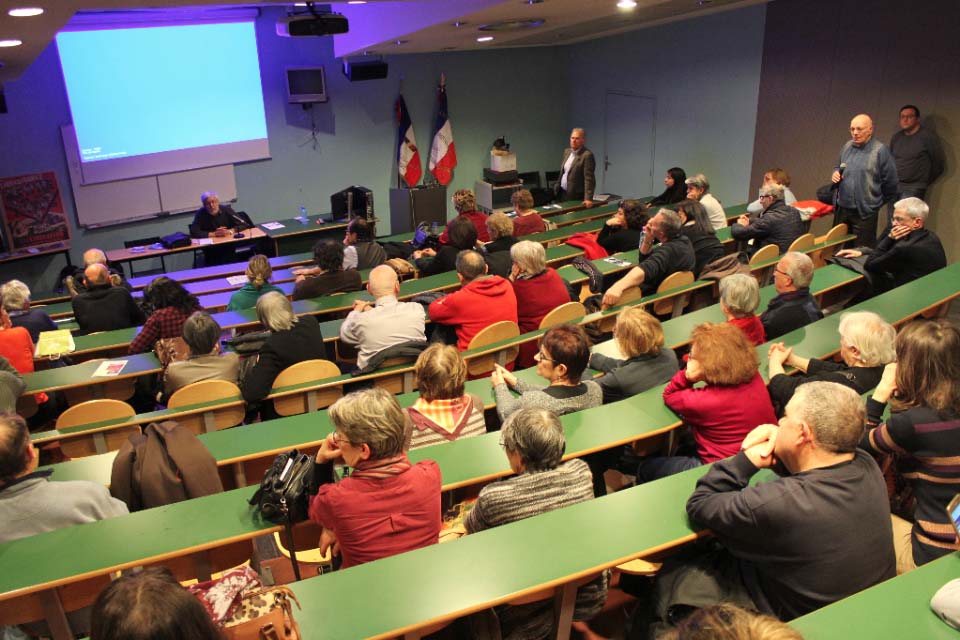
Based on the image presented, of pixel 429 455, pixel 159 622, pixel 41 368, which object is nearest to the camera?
pixel 159 622

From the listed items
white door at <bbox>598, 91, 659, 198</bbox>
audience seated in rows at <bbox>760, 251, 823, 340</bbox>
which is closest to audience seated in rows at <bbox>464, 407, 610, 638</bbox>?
audience seated in rows at <bbox>760, 251, 823, 340</bbox>

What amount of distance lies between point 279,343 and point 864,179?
5573 mm

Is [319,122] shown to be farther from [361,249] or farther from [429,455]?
[429,455]

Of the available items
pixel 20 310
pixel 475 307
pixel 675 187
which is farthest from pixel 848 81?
pixel 20 310

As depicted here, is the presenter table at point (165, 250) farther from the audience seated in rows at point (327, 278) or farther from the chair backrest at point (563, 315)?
the chair backrest at point (563, 315)

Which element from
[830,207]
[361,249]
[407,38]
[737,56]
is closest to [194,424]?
[361,249]

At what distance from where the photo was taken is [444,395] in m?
3.21

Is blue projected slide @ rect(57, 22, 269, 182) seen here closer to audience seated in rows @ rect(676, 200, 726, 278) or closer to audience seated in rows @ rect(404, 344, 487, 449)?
audience seated in rows @ rect(676, 200, 726, 278)

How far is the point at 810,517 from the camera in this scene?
214cm

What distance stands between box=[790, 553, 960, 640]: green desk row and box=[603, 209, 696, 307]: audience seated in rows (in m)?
3.35

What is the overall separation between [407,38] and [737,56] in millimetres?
4499

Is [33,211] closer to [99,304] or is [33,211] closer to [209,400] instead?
[99,304]

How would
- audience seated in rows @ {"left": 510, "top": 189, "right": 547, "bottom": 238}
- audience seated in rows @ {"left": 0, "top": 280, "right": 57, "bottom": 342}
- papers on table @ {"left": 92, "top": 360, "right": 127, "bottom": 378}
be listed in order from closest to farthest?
papers on table @ {"left": 92, "top": 360, "right": 127, "bottom": 378} → audience seated in rows @ {"left": 0, "top": 280, "right": 57, "bottom": 342} → audience seated in rows @ {"left": 510, "top": 189, "right": 547, "bottom": 238}

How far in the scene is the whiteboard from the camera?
365 inches
